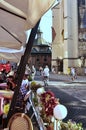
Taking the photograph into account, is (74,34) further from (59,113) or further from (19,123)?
(19,123)

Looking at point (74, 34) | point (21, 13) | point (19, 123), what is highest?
point (74, 34)

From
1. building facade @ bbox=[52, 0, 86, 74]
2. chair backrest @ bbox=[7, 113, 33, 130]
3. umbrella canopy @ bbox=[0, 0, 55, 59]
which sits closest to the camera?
umbrella canopy @ bbox=[0, 0, 55, 59]

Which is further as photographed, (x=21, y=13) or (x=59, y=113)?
(x=59, y=113)

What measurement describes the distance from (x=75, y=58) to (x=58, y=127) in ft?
159

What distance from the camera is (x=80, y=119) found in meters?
9.87

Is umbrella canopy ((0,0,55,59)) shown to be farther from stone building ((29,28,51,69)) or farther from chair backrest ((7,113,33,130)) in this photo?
stone building ((29,28,51,69))

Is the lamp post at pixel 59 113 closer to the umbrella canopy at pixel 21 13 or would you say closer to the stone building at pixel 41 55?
the umbrella canopy at pixel 21 13

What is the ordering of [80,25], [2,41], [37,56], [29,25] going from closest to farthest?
[29,25], [2,41], [80,25], [37,56]

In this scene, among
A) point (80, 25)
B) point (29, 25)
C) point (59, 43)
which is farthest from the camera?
point (59, 43)

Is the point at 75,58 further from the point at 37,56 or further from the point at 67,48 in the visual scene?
the point at 37,56

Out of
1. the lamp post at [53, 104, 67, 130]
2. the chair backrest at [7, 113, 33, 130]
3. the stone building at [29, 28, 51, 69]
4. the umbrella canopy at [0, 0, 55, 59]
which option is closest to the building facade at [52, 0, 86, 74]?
the stone building at [29, 28, 51, 69]

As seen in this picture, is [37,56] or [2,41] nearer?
[2,41]

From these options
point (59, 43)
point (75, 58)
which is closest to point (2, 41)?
point (75, 58)

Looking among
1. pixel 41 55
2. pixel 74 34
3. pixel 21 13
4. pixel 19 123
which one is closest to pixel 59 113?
pixel 19 123
